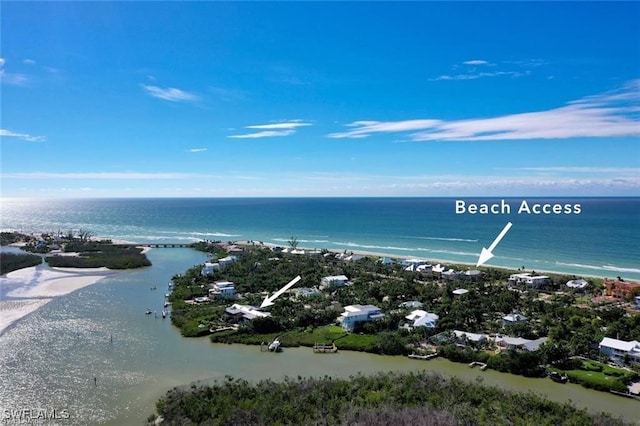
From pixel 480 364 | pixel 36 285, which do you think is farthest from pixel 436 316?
pixel 36 285

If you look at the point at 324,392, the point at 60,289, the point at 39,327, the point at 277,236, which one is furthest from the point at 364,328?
the point at 277,236

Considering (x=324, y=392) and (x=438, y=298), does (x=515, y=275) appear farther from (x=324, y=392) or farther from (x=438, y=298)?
(x=324, y=392)

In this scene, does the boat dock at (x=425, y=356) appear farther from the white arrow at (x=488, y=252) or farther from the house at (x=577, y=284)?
the house at (x=577, y=284)

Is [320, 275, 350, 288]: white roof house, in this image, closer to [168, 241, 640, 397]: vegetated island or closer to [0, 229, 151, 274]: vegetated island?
[168, 241, 640, 397]: vegetated island

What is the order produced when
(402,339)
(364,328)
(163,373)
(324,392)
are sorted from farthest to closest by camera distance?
(364,328) < (402,339) < (163,373) < (324,392)

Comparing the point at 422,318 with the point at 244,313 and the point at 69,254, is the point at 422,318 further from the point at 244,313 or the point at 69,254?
the point at 69,254
